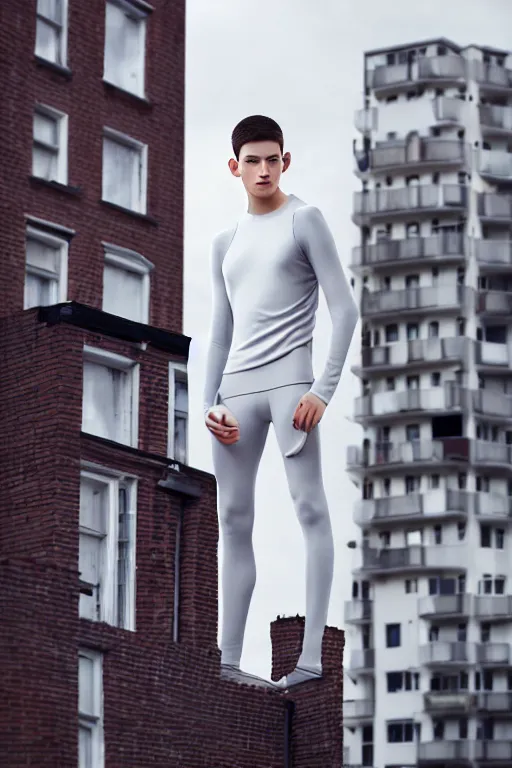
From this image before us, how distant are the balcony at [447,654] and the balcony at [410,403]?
1066 centimetres

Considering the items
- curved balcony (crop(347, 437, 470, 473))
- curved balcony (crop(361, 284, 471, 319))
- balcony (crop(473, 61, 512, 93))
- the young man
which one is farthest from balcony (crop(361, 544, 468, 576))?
the young man

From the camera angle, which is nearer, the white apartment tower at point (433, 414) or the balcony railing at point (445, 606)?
the balcony railing at point (445, 606)

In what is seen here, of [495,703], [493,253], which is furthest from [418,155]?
[495,703]

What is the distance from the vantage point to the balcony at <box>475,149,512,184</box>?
3691 inches

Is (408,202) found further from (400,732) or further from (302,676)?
(302,676)

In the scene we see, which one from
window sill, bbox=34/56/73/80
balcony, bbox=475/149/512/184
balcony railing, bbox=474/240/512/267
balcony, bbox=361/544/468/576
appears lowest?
balcony, bbox=361/544/468/576

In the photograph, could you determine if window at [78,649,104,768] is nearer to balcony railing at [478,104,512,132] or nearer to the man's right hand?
the man's right hand

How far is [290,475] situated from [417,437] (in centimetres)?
8178

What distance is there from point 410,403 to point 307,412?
266 ft

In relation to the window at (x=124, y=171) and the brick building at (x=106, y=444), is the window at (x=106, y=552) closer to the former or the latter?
the brick building at (x=106, y=444)

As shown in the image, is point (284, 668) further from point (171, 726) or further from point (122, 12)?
point (122, 12)

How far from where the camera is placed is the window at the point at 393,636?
3585 inches

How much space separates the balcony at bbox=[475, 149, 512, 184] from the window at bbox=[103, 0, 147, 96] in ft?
151

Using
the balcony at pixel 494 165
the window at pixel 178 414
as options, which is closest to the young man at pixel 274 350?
the window at pixel 178 414
